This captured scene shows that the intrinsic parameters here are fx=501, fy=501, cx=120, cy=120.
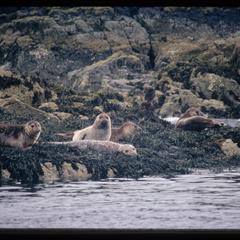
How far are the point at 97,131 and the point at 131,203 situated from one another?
86 centimetres

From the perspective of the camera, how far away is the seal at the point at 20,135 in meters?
5.46

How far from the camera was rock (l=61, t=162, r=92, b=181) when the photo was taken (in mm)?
5422

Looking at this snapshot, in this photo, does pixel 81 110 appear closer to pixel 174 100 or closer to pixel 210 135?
pixel 174 100

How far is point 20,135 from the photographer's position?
546 cm

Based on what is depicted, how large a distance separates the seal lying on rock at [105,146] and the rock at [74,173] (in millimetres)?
218

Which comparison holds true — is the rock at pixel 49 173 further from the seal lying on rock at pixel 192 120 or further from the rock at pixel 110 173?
the seal lying on rock at pixel 192 120

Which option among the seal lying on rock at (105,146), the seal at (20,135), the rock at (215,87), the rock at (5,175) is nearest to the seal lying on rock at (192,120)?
the rock at (215,87)

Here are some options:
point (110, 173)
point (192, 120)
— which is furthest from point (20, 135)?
point (192, 120)

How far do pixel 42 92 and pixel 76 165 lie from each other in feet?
2.93

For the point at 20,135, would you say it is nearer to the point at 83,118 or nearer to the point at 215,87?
the point at 83,118

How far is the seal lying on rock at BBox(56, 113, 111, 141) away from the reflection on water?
49 cm

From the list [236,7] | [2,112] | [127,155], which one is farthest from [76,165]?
[236,7]

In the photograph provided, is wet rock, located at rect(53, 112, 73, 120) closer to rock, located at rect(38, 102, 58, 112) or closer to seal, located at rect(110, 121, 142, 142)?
rock, located at rect(38, 102, 58, 112)

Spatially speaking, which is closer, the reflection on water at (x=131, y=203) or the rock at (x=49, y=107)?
the reflection on water at (x=131, y=203)
